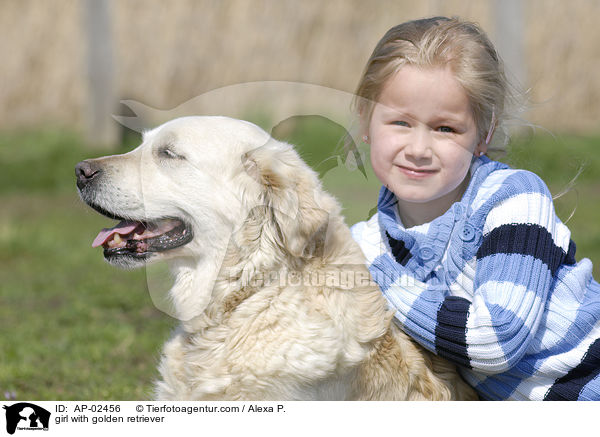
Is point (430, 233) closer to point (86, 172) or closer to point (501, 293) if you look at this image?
point (501, 293)

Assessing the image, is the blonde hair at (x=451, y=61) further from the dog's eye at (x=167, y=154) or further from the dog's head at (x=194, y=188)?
the dog's eye at (x=167, y=154)

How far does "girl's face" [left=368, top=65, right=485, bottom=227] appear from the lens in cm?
247

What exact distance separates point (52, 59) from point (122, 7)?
1026 mm

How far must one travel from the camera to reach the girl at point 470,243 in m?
2.35

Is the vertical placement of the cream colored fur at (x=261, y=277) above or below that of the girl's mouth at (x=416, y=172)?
below

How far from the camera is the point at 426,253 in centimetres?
251

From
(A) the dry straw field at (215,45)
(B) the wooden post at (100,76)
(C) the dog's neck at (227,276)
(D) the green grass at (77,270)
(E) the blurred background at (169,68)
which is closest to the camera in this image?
(C) the dog's neck at (227,276)

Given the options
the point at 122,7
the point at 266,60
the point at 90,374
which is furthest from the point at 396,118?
the point at 122,7

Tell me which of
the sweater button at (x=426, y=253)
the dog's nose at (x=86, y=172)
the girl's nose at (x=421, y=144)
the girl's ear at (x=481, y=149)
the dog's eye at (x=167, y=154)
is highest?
the girl's nose at (x=421, y=144)

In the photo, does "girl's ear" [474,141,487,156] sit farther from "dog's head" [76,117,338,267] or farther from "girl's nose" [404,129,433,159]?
"dog's head" [76,117,338,267]

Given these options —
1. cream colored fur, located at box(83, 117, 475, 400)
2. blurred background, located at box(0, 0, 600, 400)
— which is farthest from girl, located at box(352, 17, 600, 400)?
blurred background, located at box(0, 0, 600, 400)

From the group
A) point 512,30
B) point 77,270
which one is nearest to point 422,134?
point 77,270
